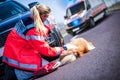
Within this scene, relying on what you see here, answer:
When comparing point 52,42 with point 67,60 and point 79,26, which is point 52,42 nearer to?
point 67,60

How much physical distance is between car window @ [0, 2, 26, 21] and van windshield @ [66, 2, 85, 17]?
→ 974 centimetres

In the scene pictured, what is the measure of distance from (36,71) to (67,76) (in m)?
0.95

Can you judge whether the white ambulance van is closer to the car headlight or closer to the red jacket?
the car headlight

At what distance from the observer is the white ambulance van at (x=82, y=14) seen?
55.5 ft

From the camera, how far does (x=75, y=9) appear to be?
18.4 m

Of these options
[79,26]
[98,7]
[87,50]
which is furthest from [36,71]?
[98,7]

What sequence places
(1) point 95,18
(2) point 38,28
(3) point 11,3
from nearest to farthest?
(2) point 38,28, (3) point 11,3, (1) point 95,18

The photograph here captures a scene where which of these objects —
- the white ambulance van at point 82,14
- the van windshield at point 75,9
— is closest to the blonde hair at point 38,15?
the white ambulance van at point 82,14

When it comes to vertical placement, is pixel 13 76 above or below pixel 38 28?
below

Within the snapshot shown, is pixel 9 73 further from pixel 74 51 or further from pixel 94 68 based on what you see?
pixel 94 68

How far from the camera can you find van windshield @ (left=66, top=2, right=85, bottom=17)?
703 inches

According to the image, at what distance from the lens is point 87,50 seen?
7.30 metres

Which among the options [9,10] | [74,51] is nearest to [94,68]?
[74,51]

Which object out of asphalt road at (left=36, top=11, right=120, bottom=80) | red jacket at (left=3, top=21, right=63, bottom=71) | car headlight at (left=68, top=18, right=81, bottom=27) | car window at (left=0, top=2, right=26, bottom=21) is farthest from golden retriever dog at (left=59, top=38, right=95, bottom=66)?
car headlight at (left=68, top=18, right=81, bottom=27)
